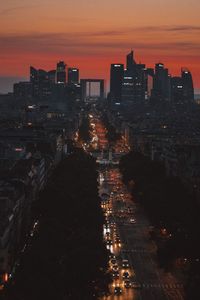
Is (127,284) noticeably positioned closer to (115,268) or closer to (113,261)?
(115,268)

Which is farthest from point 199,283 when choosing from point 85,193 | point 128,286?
point 85,193

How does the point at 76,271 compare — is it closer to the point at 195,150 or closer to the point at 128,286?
the point at 128,286

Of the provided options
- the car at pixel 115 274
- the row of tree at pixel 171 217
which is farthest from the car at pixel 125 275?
the row of tree at pixel 171 217

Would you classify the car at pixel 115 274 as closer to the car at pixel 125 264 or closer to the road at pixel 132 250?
the road at pixel 132 250

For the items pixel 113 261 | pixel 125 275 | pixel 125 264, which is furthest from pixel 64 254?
pixel 125 264

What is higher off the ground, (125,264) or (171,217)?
(171,217)

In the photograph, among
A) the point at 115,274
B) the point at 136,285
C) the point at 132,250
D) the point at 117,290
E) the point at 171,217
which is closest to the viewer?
the point at 117,290

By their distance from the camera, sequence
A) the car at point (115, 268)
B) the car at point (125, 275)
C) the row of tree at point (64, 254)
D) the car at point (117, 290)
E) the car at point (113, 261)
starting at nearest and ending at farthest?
the row of tree at point (64, 254) → the car at point (117, 290) → the car at point (125, 275) → the car at point (115, 268) → the car at point (113, 261)
